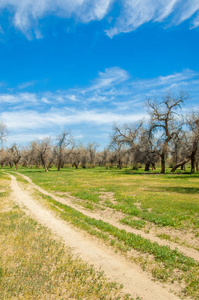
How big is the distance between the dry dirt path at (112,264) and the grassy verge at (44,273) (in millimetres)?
343

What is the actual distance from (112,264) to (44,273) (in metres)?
2.20

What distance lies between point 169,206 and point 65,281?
10.1 metres

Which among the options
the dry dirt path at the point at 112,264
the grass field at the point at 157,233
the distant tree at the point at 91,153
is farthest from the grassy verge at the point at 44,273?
the distant tree at the point at 91,153

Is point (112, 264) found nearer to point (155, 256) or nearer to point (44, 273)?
point (155, 256)

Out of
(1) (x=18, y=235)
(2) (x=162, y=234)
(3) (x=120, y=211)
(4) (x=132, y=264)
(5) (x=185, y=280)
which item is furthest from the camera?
(3) (x=120, y=211)

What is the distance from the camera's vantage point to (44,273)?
531cm

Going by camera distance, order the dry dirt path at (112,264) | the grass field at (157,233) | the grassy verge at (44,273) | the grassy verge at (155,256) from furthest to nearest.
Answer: the grass field at (157,233), the grassy verge at (155,256), the dry dirt path at (112,264), the grassy verge at (44,273)

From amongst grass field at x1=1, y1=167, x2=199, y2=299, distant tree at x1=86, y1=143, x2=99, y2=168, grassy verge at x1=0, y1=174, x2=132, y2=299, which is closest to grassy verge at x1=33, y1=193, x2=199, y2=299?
grass field at x1=1, y1=167, x2=199, y2=299

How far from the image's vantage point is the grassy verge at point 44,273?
4629 mm

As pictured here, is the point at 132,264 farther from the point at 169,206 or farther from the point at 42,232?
the point at 169,206

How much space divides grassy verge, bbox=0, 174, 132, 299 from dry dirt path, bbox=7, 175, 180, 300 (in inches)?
13.5

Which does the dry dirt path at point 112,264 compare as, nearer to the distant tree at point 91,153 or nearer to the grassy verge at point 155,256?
the grassy verge at point 155,256

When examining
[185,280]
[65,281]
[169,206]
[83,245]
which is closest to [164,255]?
[185,280]

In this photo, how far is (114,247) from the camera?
7199 mm
